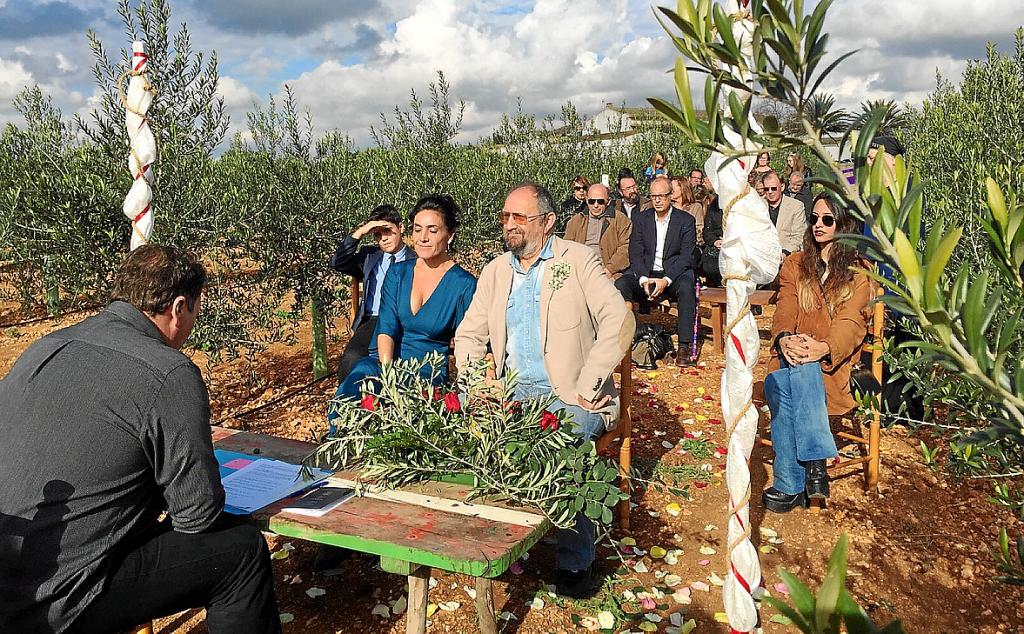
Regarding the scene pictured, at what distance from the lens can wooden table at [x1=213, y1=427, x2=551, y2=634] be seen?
2.44 meters

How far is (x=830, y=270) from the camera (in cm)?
470

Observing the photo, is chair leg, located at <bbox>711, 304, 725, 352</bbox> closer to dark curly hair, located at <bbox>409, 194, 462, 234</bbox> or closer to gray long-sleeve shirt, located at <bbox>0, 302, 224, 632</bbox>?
dark curly hair, located at <bbox>409, 194, 462, 234</bbox>

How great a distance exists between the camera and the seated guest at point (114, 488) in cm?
234

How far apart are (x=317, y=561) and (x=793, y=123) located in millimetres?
3505

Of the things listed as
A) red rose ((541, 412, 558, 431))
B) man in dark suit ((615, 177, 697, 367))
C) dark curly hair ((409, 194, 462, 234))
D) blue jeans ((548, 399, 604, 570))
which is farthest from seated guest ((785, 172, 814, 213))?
red rose ((541, 412, 558, 431))

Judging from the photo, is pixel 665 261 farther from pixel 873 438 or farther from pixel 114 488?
pixel 114 488

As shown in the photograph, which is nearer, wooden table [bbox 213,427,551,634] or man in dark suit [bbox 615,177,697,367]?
wooden table [bbox 213,427,551,634]

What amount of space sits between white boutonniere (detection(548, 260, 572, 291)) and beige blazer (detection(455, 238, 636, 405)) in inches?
0.5

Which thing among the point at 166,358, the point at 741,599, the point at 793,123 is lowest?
the point at 741,599

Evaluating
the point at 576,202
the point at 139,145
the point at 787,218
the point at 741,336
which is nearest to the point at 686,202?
the point at 576,202

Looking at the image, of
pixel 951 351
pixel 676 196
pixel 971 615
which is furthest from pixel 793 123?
pixel 676 196

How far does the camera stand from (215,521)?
2635 mm

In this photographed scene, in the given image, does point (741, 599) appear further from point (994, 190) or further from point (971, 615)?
point (994, 190)

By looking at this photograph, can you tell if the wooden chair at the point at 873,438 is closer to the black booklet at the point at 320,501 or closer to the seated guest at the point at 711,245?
the black booklet at the point at 320,501
